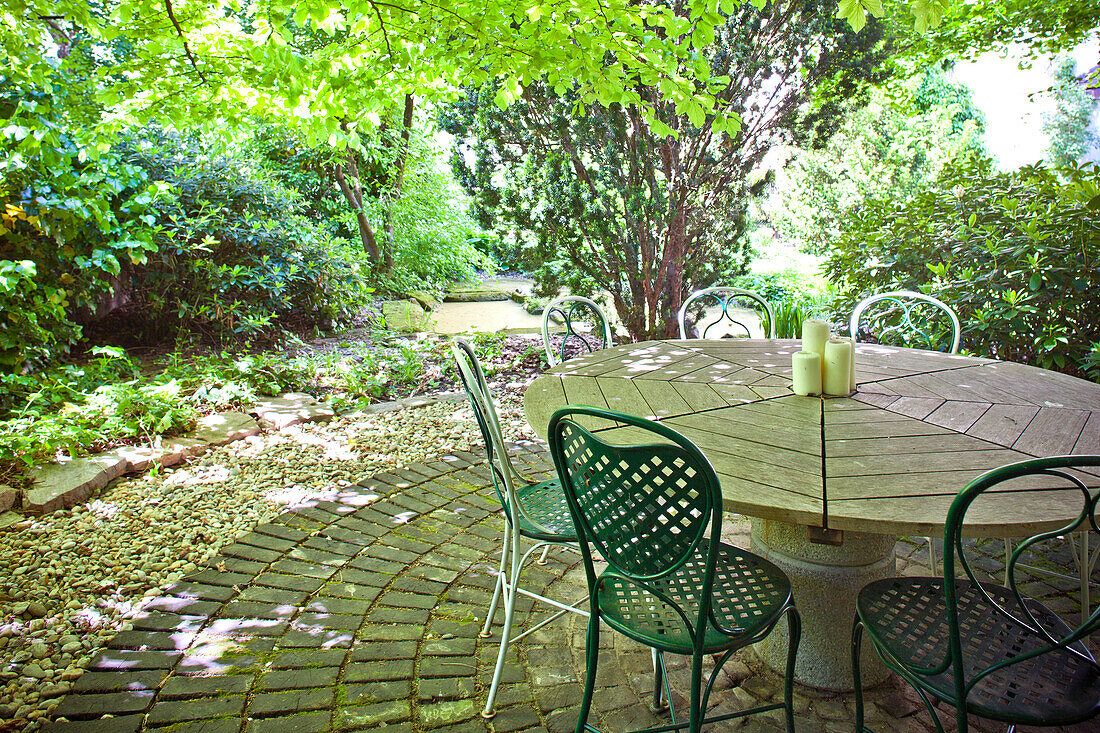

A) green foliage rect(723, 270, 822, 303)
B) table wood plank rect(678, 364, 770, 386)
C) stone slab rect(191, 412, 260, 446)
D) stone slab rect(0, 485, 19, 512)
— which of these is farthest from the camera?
green foliage rect(723, 270, 822, 303)

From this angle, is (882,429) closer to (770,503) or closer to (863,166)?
(770,503)

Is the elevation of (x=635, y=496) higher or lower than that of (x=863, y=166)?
lower

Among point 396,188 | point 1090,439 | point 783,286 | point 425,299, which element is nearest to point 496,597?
point 1090,439

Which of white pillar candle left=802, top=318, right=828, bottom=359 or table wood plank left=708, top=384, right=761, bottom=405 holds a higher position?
white pillar candle left=802, top=318, right=828, bottom=359

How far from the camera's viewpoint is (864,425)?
173cm

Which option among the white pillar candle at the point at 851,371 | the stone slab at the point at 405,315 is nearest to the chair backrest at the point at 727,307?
the white pillar candle at the point at 851,371

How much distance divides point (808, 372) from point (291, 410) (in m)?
3.17

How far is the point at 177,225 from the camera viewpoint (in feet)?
15.7

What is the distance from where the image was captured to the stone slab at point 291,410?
3.85 metres

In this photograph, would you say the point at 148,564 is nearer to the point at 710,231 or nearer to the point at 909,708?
the point at 909,708

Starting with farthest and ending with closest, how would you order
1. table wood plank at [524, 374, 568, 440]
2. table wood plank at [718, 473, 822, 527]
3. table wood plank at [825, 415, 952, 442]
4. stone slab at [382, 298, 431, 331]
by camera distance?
stone slab at [382, 298, 431, 331], table wood plank at [524, 374, 568, 440], table wood plank at [825, 415, 952, 442], table wood plank at [718, 473, 822, 527]

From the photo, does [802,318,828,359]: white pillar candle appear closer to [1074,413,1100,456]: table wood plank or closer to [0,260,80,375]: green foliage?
[1074,413,1100,456]: table wood plank

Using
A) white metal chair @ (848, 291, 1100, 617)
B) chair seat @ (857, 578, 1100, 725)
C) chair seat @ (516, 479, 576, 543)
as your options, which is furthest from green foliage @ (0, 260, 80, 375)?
white metal chair @ (848, 291, 1100, 617)

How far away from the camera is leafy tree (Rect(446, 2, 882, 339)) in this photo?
458 centimetres
